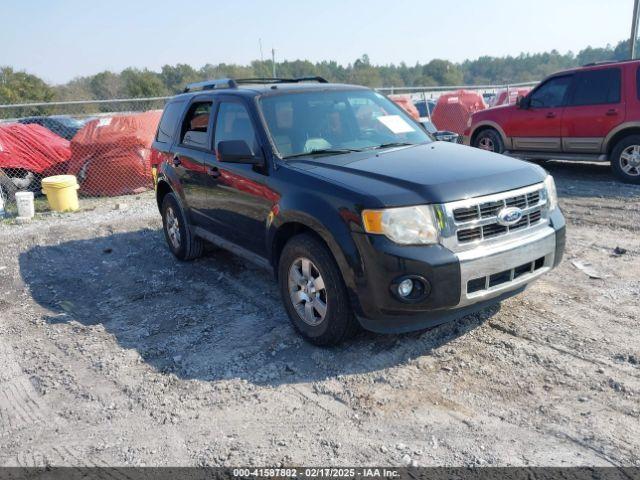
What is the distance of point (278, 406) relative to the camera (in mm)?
3354

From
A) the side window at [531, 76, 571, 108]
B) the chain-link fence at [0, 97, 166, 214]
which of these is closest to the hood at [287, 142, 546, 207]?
the side window at [531, 76, 571, 108]

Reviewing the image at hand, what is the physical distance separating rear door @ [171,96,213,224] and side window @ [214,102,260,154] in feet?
0.67

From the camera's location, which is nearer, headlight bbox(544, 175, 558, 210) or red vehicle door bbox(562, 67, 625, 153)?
headlight bbox(544, 175, 558, 210)

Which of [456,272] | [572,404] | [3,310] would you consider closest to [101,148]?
[3,310]

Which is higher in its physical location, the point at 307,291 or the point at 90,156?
the point at 90,156

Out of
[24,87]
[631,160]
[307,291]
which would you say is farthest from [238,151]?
[24,87]

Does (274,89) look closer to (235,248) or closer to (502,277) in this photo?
(235,248)

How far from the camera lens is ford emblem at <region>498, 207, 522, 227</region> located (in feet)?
11.6

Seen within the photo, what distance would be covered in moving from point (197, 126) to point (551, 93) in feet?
23.1

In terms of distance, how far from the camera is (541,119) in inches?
388

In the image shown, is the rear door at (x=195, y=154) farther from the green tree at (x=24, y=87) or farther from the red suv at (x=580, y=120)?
the green tree at (x=24, y=87)

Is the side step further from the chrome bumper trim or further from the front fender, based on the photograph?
the chrome bumper trim

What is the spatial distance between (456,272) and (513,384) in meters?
0.79

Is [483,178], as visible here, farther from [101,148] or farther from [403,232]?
[101,148]
